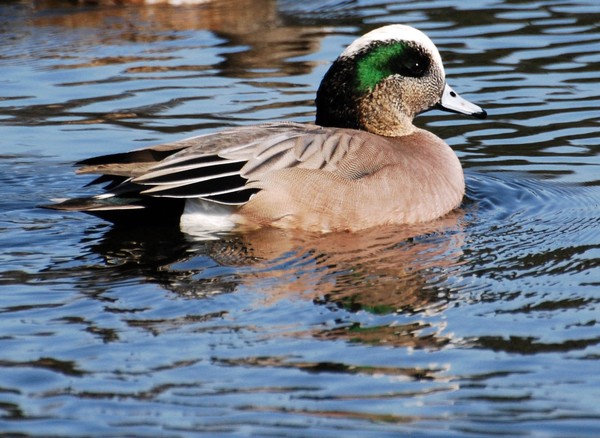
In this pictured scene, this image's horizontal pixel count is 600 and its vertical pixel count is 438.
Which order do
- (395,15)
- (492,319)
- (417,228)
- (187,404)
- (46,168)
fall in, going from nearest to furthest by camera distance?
(187,404) → (492,319) → (417,228) → (46,168) → (395,15)

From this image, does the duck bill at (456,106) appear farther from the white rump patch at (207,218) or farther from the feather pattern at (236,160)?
the white rump patch at (207,218)

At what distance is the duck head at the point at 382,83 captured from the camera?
25.0 feet

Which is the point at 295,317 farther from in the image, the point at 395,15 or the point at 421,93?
the point at 395,15

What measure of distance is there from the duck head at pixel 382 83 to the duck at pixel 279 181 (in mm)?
66

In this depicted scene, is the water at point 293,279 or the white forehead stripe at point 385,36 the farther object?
the white forehead stripe at point 385,36

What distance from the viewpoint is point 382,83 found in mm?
7727

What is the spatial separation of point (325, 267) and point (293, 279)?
0.85 ft

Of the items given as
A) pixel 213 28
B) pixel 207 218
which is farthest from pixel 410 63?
pixel 213 28

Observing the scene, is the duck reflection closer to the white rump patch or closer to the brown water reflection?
the white rump patch

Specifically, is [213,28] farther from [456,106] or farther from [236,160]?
[236,160]

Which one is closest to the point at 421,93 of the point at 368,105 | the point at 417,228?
the point at 368,105

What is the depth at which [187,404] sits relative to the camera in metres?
4.59

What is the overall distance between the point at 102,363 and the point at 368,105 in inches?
128

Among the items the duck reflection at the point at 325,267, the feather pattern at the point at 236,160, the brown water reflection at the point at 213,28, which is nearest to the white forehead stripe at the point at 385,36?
the feather pattern at the point at 236,160
